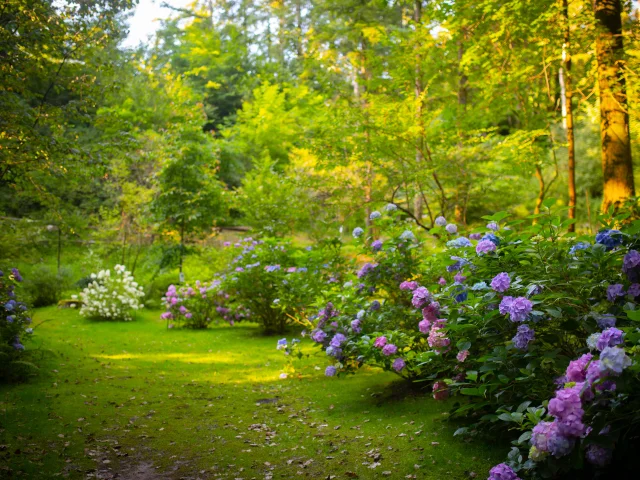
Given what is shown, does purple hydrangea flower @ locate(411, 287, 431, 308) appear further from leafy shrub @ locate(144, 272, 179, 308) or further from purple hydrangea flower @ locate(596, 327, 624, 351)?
leafy shrub @ locate(144, 272, 179, 308)

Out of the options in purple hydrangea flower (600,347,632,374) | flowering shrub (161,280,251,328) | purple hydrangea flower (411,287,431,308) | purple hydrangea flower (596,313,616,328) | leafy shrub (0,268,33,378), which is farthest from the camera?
flowering shrub (161,280,251,328)

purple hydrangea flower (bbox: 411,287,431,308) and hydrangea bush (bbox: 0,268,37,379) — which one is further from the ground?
purple hydrangea flower (bbox: 411,287,431,308)

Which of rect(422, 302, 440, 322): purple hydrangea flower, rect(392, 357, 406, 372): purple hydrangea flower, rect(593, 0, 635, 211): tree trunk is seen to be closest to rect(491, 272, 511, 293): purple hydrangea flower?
rect(422, 302, 440, 322): purple hydrangea flower

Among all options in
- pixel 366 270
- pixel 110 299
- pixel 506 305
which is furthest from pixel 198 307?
pixel 506 305

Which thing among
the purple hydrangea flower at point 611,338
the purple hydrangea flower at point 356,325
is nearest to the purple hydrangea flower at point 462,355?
the purple hydrangea flower at point 611,338

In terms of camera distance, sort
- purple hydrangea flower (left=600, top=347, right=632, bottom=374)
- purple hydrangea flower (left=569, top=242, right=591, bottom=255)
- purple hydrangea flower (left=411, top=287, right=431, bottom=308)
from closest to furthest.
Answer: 1. purple hydrangea flower (left=600, top=347, right=632, bottom=374)
2. purple hydrangea flower (left=569, top=242, right=591, bottom=255)
3. purple hydrangea flower (left=411, top=287, right=431, bottom=308)

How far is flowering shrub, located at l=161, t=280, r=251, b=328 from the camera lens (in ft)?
30.4

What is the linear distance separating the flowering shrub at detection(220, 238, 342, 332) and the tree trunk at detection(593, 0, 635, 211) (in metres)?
3.39

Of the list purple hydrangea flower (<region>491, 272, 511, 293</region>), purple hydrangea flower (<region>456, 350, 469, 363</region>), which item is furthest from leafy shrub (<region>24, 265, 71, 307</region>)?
purple hydrangea flower (<region>491, 272, 511, 293</region>)

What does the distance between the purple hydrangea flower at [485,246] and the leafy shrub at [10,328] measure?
173 inches

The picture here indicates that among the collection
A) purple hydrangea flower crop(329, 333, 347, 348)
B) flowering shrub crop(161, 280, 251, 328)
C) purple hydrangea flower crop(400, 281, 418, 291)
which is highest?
purple hydrangea flower crop(400, 281, 418, 291)

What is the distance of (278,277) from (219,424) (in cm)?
330

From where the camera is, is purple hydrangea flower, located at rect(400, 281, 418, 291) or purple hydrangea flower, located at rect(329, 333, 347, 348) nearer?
purple hydrangea flower, located at rect(400, 281, 418, 291)

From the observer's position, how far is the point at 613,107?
5430 millimetres
